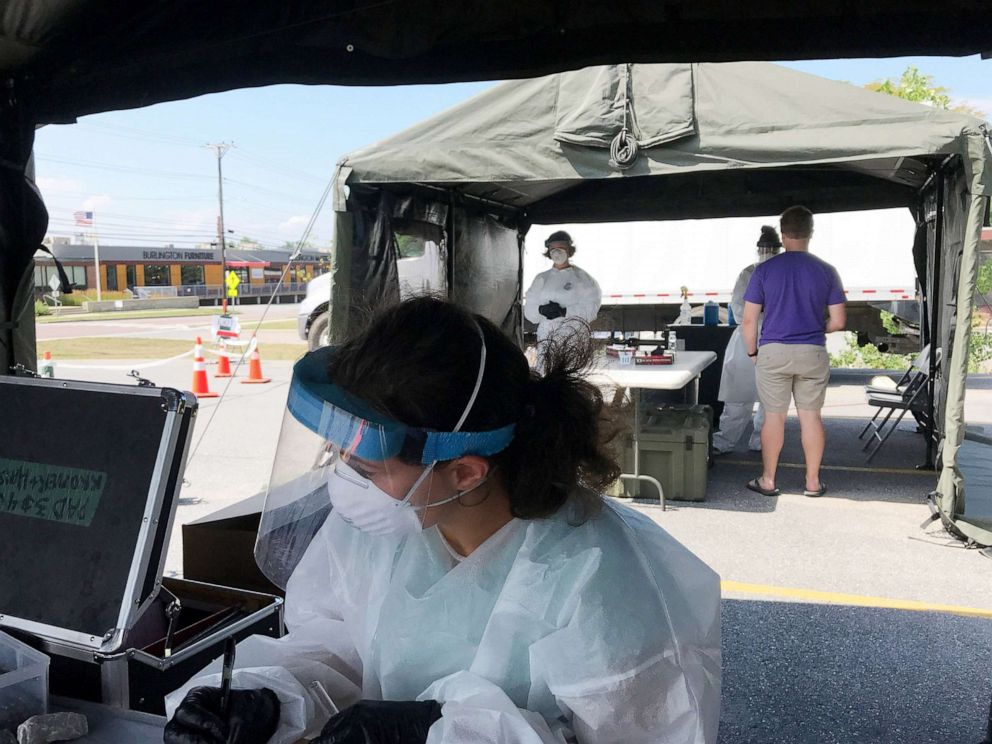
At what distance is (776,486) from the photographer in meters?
5.86

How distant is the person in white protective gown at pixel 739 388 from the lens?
6.43m

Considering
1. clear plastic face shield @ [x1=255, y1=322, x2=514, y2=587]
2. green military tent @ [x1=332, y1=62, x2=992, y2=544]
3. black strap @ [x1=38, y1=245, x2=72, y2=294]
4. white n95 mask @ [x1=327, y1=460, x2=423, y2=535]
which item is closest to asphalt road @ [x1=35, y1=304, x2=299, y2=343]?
green military tent @ [x1=332, y1=62, x2=992, y2=544]

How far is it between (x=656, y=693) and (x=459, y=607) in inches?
13.0

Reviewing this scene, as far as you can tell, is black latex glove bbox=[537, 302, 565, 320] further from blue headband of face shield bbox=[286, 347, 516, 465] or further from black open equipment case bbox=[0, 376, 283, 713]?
blue headband of face shield bbox=[286, 347, 516, 465]

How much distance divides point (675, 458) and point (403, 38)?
400cm

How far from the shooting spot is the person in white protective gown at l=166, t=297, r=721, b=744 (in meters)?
1.14

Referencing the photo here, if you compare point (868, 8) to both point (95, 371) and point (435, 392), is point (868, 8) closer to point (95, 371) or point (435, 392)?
point (435, 392)

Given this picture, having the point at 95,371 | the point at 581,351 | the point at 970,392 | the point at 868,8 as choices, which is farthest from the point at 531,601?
the point at 95,371


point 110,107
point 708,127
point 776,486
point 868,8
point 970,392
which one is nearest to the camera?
point 868,8

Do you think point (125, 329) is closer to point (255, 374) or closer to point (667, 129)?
point (255, 374)

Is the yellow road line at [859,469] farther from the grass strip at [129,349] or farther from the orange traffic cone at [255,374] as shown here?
the grass strip at [129,349]

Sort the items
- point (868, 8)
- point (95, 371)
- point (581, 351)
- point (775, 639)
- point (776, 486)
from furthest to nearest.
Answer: point (95, 371), point (776, 486), point (775, 639), point (868, 8), point (581, 351)

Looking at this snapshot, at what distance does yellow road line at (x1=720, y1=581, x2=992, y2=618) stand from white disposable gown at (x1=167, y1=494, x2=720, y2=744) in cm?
275

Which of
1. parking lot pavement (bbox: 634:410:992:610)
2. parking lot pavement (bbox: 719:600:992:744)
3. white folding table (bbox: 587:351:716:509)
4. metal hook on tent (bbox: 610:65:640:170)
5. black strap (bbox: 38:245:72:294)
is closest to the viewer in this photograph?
black strap (bbox: 38:245:72:294)
